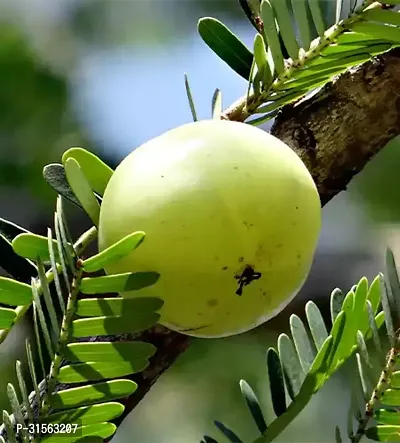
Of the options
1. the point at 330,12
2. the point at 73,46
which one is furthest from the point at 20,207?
the point at 330,12

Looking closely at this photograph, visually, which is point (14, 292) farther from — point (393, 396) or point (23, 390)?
point (393, 396)

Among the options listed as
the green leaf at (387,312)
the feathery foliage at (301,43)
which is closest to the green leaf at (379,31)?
the feathery foliage at (301,43)

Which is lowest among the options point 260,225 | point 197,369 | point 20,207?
point 197,369

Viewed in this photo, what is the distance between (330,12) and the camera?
0.33m

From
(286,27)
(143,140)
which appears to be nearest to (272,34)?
(286,27)

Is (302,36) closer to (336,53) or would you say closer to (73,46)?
→ (336,53)

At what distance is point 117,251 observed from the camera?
219 mm

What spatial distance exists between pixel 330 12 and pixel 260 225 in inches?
5.7

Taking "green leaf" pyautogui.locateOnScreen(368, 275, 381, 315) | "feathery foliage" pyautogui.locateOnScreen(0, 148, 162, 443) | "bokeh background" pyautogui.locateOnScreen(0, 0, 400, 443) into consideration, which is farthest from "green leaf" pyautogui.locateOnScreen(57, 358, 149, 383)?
"bokeh background" pyautogui.locateOnScreen(0, 0, 400, 443)

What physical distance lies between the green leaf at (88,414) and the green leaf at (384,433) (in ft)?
0.33

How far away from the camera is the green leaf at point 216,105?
0.33m

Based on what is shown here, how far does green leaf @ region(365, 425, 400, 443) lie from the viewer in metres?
0.27

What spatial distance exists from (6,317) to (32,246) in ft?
0.14

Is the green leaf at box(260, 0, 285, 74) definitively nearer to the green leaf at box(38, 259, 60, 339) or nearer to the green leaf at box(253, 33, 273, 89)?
the green leaf at box(253, 33, 273, 89)
